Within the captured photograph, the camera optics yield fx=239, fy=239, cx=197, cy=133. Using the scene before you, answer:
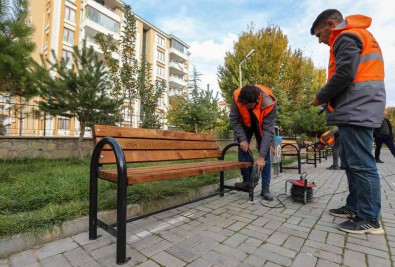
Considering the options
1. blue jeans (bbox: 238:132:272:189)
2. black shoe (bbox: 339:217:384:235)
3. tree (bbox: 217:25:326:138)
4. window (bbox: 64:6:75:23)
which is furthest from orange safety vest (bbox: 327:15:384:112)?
window (bbox: 64:6:75:23)

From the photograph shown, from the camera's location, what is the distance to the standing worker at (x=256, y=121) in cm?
318

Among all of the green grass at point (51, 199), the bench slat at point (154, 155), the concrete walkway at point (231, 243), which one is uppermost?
the bench slat at point (154, 155)

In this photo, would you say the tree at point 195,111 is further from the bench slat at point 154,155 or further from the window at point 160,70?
the window at point 160,70

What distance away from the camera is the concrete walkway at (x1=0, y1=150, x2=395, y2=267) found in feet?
5.78

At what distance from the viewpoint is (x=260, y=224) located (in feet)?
8.30

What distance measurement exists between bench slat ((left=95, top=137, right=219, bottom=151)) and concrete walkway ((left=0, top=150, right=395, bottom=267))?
0.80 metres

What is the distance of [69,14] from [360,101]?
29688 millimetres

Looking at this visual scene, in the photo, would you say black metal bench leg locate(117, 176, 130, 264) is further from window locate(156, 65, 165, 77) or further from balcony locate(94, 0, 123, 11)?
window locate(156, 65, 165, 77)

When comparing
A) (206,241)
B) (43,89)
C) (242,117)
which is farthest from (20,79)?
(206,241)

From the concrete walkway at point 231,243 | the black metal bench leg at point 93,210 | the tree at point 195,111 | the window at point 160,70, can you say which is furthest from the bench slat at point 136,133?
the window at point 160,70

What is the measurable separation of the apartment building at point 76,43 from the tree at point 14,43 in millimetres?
399

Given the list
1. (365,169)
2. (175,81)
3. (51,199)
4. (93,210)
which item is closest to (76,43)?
(175,81)

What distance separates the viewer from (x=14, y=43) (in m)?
4.03

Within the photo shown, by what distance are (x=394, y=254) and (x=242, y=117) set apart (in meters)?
2.21
